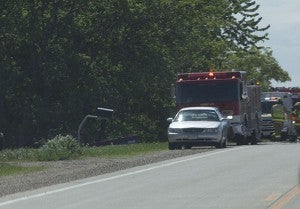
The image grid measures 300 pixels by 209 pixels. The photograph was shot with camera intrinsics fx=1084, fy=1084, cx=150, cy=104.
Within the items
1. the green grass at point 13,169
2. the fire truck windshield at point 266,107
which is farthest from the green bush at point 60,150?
the fire truck windshield at point 266,107

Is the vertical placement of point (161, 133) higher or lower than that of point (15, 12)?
lower

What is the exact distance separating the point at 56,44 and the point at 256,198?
101ft

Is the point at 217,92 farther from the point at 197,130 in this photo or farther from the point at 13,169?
the point at 13,169

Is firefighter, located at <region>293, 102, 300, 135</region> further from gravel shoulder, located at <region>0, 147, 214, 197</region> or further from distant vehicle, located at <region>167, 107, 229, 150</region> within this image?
gravel shoulder, located at <region>0, 147, 214, 197</region>

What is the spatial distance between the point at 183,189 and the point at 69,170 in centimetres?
708

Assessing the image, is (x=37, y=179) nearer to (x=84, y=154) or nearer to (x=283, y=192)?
(x=283, y=192)

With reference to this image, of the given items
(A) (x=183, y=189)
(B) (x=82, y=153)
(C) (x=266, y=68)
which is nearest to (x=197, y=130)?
(B) (x=82, y=153)

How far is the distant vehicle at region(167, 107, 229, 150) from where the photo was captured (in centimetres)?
3762

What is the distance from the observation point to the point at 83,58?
47.2m

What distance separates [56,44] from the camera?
47.5 meters

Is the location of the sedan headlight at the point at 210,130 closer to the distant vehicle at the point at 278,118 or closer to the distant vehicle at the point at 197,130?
the distant vehicle at the point at 197,130

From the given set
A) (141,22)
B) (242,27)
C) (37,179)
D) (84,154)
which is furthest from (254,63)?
(37,179)

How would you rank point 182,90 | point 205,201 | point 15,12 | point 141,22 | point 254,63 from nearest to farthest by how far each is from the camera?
point 205,201 → point 182,90 → point 15,12 → point 141,22 → point 254,63

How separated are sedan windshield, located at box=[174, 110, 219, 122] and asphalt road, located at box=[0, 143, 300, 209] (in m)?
10.1
